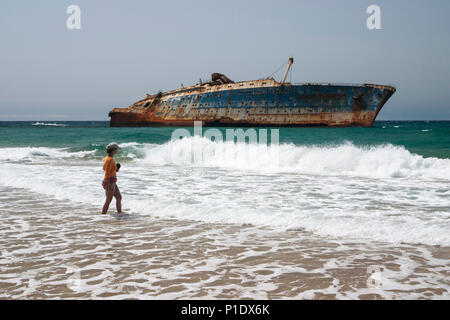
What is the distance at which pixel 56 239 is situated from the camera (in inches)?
213

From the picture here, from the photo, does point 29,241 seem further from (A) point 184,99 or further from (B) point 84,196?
(A) point 184,99

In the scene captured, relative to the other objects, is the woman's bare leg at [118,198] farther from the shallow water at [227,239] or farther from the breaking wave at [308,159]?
the breaking wave at [308,159]

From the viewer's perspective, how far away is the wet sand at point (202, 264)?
3.61 m

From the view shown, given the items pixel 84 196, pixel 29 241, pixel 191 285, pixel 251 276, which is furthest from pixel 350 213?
pixel 84 196

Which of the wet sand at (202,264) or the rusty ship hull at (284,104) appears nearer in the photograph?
the wet sand at (202,264)

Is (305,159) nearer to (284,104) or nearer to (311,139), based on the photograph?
(311,139)

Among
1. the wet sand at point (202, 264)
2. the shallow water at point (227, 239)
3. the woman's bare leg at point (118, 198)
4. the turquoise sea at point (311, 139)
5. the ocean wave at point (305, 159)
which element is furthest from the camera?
the turquoise sea at point (311, 139)

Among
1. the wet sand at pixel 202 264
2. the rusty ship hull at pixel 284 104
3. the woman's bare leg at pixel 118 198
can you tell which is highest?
the rusty ship hull at pixel 284 104

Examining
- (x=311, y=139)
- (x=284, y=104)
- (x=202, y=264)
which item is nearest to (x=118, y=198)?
(x=202, y=264)

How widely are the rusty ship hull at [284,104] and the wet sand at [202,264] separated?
45732 mm

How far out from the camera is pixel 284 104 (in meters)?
50.5

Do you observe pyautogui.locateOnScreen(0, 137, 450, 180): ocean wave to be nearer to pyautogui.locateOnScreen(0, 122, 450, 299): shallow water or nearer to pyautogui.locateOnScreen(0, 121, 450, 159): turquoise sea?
pyautogui.locateOnScreen(0, 122, 450, 299): shallow water

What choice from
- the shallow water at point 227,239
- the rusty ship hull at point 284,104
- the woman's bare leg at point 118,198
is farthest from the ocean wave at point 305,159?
the rusty ship hull at point 284,104

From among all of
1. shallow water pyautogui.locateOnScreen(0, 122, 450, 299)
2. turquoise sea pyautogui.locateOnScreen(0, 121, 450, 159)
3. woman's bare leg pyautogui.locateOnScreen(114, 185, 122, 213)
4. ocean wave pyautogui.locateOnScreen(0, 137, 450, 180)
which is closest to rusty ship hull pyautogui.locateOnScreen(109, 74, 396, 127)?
turquoise sea pyautogui.locateOnScreen(0, 121, 450, 159)
